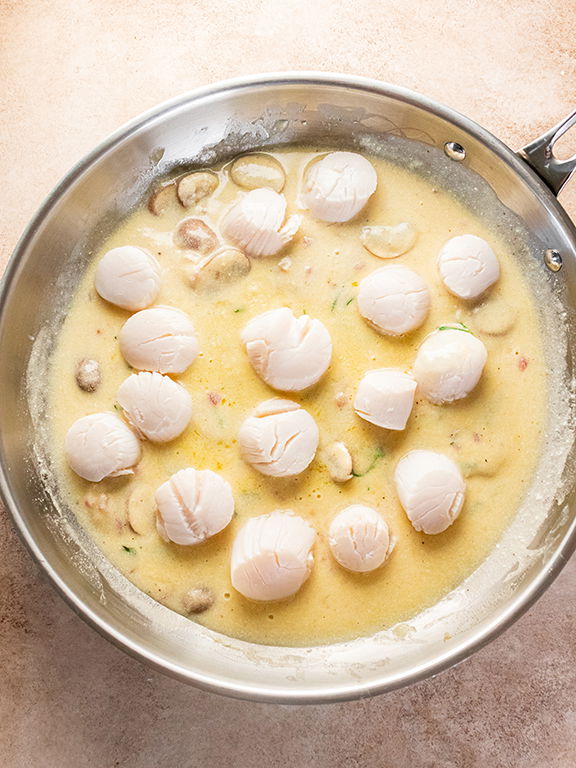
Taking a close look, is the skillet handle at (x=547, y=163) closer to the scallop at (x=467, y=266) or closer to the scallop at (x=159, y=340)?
the scallop at (x=467, y=266)

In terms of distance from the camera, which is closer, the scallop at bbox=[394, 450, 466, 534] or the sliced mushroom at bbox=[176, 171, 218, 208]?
the scallop at bbox=[394, 450, 466, 534]

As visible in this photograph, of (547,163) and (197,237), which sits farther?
(197,237)

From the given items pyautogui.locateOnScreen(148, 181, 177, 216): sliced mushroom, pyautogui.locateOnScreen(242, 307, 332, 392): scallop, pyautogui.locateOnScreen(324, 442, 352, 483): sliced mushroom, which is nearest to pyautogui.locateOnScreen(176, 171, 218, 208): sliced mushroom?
pyautogui.locateOnScreen(148, 181, 177, 216): sliced mushroom

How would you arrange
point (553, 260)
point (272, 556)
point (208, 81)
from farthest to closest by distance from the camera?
point (208, 81) < point (553, 260) < point (272, 556)

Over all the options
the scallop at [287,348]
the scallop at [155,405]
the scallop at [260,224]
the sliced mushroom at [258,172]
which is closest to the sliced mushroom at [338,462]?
the scallop at [287,348]

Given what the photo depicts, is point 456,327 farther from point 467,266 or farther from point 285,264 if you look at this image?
point 285,264

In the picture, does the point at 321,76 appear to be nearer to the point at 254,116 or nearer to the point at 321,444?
the point at 254,116

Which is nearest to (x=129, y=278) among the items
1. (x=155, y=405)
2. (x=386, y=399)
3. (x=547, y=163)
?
(x=155, y=405)

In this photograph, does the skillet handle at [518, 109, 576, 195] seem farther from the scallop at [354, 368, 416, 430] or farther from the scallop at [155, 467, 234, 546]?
the scallop at [155, 467, 234, 546]
